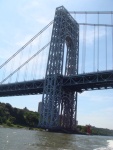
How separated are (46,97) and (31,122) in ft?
120

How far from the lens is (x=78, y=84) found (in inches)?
3219

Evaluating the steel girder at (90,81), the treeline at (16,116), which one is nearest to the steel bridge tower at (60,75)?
the steel girder at (90,81)

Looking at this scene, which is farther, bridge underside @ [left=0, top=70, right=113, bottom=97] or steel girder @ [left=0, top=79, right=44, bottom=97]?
steel girder @ [left=0, top=79, right=44, bottom=97]

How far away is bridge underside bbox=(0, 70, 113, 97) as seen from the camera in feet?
258

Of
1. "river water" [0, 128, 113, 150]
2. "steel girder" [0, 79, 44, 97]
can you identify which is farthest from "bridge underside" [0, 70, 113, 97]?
"river water" [0, 128, 113, 150]

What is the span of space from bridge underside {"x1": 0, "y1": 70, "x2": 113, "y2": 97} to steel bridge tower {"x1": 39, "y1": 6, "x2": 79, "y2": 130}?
10.2 feet

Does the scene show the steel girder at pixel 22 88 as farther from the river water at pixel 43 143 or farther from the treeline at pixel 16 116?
the river water at pixel 43 143

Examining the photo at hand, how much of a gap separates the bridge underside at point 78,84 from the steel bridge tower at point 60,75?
3.11 meters

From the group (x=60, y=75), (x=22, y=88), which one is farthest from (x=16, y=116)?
(x=60, y=75)

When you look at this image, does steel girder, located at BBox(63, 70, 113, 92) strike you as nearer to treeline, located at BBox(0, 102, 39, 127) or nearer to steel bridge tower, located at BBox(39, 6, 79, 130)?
steel bridge tower, located at BBox(39, 6, 79, 130)

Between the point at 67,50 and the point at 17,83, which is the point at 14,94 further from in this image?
the point at 67,50

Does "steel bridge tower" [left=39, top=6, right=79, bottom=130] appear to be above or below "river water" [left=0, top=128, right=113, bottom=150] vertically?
above

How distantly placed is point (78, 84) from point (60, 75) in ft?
20.0

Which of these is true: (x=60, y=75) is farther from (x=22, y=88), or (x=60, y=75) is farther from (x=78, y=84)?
(x=22, y=88)
